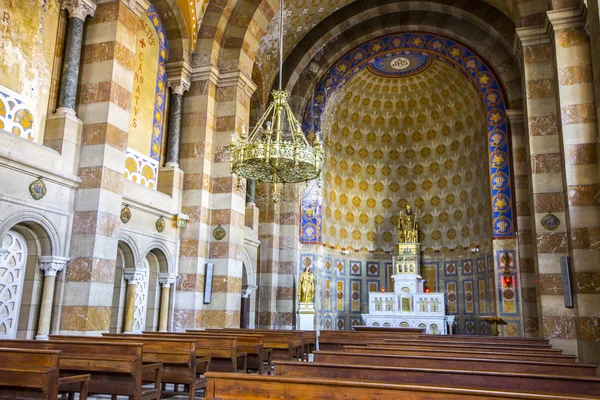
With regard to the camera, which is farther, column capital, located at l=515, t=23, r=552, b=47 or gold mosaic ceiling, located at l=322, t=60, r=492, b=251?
gold mosaic ceiling, located at l=322, t=60, r=492, b=251

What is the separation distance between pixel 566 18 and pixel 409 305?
11240 millimetres

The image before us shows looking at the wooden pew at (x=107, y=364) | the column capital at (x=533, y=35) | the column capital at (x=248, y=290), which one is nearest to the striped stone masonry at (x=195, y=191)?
the column capital at (x=248, y=290)

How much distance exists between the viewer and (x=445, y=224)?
2130 centimetres

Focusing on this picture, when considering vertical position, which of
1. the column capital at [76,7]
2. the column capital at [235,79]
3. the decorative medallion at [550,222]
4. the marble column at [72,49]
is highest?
the column capital at [235,79]

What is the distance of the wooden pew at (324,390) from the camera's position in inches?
129

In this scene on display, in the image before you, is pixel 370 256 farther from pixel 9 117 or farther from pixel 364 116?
pixel 9 117

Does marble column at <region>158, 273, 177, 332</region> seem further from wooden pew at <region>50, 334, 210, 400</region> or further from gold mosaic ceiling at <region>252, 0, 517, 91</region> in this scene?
gold mosaic ceiling at <region>252, 0, 517, 91</region>

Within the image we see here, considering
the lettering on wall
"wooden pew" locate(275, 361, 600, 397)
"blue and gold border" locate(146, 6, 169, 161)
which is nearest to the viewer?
"wooden pew" locate(275, 361, 600, 397)

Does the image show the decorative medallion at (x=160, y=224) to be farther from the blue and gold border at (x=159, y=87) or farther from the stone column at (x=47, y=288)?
the stone column at (x=47, y=288)

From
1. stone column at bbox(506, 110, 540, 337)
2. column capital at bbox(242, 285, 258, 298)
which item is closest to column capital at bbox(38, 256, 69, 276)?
column capital at bbox(242, 285, 258, 298)

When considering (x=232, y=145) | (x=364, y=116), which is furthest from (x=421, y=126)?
(x=232, y=145)

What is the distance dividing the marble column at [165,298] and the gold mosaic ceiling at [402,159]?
8550 mm

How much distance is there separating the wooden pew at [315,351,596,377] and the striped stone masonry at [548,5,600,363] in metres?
5.13

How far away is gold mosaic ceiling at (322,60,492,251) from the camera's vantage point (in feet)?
67.7
